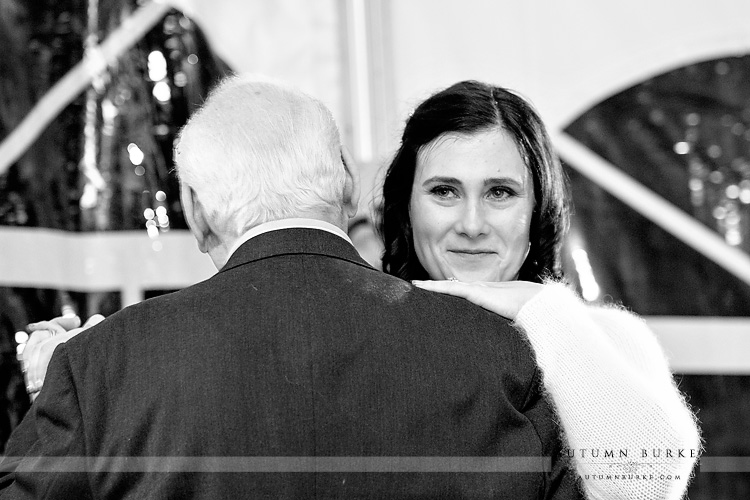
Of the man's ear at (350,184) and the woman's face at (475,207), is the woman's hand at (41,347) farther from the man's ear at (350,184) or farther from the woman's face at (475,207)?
the woman's face at (475,207)

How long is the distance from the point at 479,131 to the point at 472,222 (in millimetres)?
160

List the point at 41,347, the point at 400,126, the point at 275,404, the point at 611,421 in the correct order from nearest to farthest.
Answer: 1. the point at 275,404
2. the point at 611,421
3. the point at 41,347
4. the point at 400,126

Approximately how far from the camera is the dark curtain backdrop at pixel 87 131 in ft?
6.63

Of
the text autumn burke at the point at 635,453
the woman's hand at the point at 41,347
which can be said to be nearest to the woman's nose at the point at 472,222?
the text autumn burke at the point at 635,453

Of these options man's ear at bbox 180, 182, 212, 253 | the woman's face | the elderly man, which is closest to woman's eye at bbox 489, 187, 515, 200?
the woman's face

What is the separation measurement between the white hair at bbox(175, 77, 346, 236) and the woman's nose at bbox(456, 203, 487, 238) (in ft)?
1.30

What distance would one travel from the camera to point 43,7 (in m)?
2.07

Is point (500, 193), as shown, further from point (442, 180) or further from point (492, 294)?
point (492, 294)

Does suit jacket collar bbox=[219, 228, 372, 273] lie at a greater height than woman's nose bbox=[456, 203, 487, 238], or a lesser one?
greater

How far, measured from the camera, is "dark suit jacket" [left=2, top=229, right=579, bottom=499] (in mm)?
1114

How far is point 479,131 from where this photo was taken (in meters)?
1.63

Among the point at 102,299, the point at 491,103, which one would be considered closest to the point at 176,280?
the point at 102,299

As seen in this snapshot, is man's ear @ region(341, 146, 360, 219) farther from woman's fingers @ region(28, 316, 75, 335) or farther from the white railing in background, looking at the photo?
the white railing in background

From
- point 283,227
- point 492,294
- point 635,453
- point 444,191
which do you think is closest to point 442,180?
point 444,191
